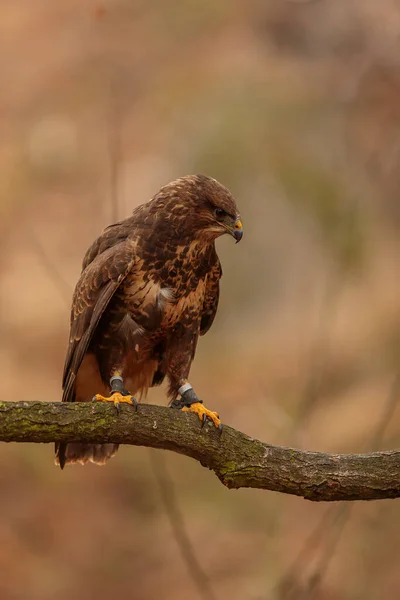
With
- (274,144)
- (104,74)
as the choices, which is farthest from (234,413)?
(104,74)

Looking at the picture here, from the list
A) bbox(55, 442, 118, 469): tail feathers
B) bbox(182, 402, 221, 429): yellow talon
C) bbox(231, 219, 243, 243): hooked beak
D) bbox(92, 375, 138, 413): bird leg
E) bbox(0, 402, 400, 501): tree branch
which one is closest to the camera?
bbox(0, 402, 400, 501): tree branch

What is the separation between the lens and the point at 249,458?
4004 mm

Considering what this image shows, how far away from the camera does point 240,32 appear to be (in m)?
11.9

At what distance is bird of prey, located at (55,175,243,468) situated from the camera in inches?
181

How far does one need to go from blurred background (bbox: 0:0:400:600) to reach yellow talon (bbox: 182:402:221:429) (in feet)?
13.4

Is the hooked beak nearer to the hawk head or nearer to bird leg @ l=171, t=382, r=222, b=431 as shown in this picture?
the hawk head

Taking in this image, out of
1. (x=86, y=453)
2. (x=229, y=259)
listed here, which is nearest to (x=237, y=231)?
(x=86, y=453)

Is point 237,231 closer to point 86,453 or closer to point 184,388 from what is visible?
point 184,388

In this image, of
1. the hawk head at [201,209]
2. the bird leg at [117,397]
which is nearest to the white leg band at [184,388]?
the bird leg at [117,397]

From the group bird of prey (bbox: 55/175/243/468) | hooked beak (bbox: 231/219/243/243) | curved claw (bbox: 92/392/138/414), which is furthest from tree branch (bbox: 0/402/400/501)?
hooked beak (bbox: 231/219/243/243)

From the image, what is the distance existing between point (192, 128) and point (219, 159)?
2.58 feet

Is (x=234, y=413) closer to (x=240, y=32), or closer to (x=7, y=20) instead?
(x=240, y=32)

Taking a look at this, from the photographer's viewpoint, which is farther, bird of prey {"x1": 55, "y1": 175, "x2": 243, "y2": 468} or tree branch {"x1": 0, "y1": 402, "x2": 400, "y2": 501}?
bird of prey {"x1": 55, "y1": 175, "x2": 243, "y2": 468}

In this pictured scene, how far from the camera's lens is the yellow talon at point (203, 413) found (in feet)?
13.7
